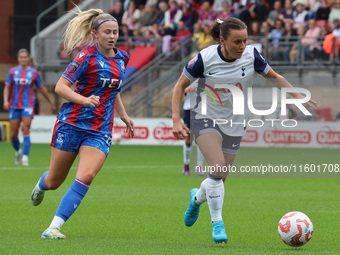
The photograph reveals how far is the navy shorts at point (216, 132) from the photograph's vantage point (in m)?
7.14

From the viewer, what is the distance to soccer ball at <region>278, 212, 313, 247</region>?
→ 21.9 ft

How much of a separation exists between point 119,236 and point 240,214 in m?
2.28

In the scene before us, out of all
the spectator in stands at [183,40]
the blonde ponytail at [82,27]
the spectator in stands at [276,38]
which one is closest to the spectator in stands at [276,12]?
the spectator in stands at [276,38]

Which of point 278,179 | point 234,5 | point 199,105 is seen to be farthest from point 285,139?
point 199,105

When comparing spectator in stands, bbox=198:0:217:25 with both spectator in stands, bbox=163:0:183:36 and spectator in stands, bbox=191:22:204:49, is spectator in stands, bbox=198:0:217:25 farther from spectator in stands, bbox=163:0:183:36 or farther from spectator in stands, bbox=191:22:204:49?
spectator in stands, bbox=163:0:183:36

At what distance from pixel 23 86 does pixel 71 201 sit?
29.5 feet

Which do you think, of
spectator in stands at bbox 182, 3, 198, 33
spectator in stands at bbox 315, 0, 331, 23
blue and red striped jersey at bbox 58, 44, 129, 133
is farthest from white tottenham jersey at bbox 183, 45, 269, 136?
spectator in stands at bbox 182, 3, 198, 33

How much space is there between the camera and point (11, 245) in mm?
6680

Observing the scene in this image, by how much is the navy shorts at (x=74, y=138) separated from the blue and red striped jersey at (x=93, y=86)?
0.05 m

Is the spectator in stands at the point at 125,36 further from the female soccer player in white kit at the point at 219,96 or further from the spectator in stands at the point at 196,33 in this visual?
the female soccer player in white kit at the point at 219,96

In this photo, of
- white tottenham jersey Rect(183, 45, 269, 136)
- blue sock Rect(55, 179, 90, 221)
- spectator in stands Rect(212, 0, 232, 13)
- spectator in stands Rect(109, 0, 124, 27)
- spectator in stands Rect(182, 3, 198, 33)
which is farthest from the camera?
spectator in stands Rect(109, 0, 124, 27)

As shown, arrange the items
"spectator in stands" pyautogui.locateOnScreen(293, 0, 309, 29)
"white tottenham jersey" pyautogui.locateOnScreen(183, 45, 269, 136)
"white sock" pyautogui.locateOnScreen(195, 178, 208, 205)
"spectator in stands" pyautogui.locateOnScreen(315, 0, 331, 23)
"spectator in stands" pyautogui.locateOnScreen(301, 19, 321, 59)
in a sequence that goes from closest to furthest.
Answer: "white tottenham jersey" pyautogui.locateOnScreen(183, 45, 269, 136) < "white sock" pyautogui.locateOnScreen(195, 178, 208, 205) < "spectator in stands" pyautogui.locateOnScreen(301, 19, 321, 59) < "spectator in stands" pyautogui.locateOnScreen(315, 0, 331, 23) < "spectator in stands" pyautogui.locateOnScreen(293, 0, 309, 29)

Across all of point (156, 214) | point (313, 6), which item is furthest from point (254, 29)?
point (156, 214)

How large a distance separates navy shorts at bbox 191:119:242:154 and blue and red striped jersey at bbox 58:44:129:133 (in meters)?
0.85
